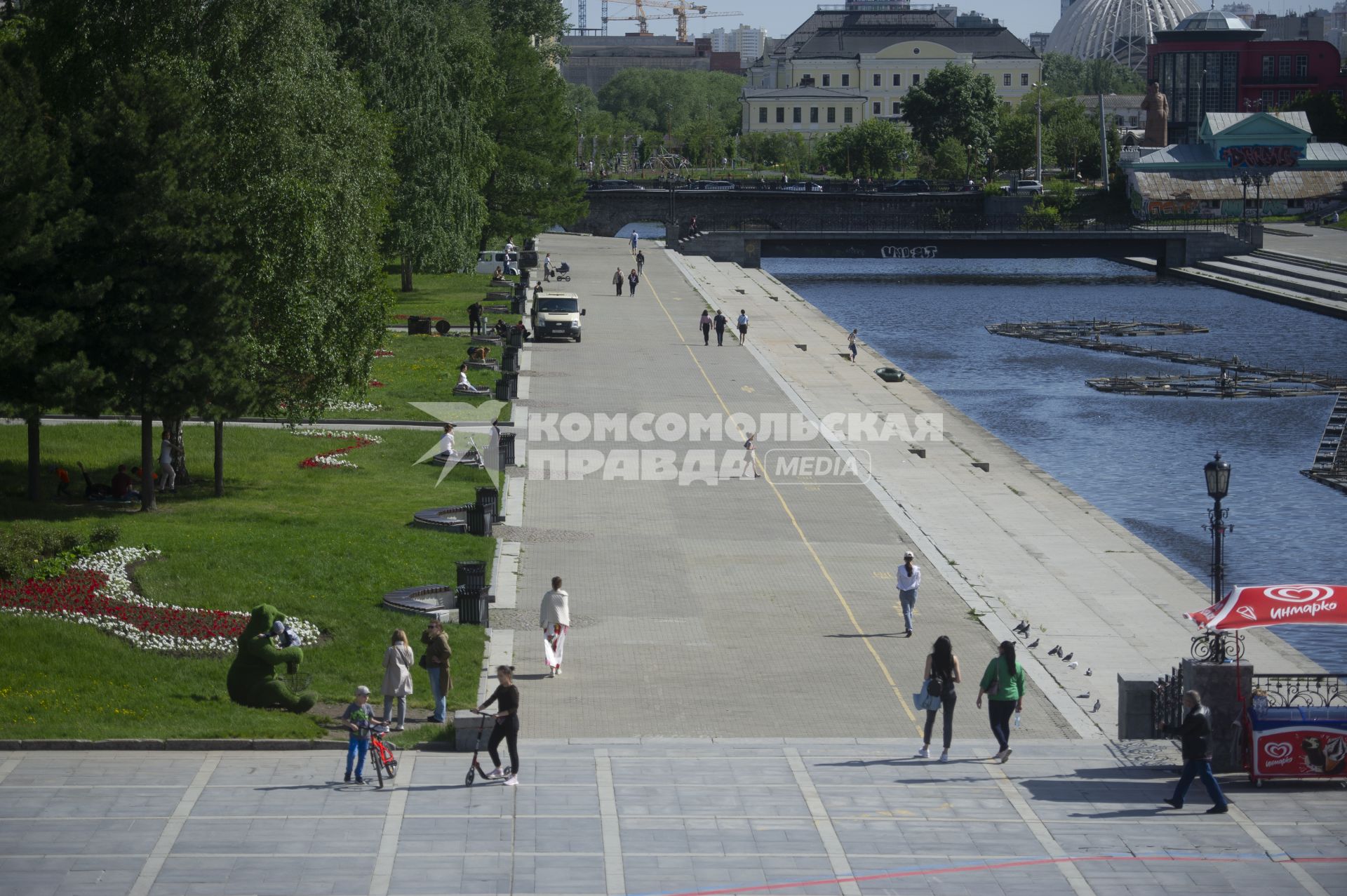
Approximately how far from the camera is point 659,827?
1634cm

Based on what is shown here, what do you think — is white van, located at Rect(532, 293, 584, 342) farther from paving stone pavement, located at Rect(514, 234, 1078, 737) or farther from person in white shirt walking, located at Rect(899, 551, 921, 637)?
person in white shirt walking, located at Rect(899, 551, 921, 637)

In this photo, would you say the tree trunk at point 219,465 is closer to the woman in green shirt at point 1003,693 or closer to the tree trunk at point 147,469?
the tree trunk at point 147,469

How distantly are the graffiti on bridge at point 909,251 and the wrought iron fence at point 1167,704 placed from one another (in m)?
102

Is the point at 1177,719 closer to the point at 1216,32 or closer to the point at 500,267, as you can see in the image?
the point at 500,267

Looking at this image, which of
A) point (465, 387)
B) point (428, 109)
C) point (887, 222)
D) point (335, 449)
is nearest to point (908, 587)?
point (335, 449)

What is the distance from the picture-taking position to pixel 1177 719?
19141 mm

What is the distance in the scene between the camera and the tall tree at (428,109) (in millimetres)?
57031

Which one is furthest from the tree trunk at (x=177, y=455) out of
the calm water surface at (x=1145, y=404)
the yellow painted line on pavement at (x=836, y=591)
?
the calm water surface at (x=1145, y=404)

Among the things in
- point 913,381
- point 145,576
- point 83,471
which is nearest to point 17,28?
point 83,471

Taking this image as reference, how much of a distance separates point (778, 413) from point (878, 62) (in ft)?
518

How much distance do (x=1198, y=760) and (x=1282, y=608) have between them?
91.9 inches

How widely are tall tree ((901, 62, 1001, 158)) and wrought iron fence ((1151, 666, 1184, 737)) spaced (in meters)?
145

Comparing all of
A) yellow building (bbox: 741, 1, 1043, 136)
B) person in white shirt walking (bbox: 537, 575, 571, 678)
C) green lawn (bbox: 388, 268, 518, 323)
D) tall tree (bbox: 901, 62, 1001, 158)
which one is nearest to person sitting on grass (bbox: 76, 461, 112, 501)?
person in white shirt walking (bbox: 537, 575, 571, 678)

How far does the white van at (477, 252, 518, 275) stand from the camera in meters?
82.3
